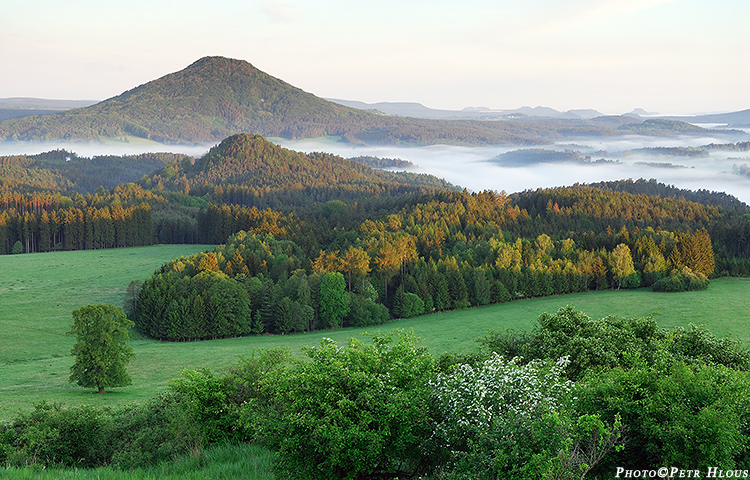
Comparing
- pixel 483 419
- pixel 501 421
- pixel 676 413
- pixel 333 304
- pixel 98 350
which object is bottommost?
pixel 333 304

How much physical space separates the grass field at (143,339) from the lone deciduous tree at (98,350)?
1.50 m

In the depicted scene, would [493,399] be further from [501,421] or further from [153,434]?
[153,434]

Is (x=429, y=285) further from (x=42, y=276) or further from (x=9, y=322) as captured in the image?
(x=42, y=276)

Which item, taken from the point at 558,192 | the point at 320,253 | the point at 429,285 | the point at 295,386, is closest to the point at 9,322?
the point at 320,253

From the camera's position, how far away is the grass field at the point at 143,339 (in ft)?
187

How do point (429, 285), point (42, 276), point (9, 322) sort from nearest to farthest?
point (9, 322)
point (429, 285)
point (42, 276)

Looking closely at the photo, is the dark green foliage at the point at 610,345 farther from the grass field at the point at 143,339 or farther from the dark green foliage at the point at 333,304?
the dark green foliage at the point at 333,304

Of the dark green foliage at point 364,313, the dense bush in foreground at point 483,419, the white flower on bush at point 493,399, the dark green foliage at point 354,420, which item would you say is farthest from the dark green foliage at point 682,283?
the dark green foliage at point 354,420

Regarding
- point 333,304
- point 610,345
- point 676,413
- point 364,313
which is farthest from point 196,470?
point 364,313

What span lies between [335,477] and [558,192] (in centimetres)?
17783

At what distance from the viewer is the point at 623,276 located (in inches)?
4459

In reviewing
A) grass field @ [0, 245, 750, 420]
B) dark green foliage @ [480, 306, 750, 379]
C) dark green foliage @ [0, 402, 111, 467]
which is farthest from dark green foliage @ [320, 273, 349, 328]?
dark green foliage @ [0, 402, 111, 467]

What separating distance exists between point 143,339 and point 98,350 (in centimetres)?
3802

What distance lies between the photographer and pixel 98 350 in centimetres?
5384
